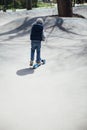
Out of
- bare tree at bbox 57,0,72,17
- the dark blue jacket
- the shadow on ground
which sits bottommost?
the shadow on ground

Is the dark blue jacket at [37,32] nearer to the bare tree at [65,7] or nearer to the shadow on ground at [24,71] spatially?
the shadow on ground at [24,71]

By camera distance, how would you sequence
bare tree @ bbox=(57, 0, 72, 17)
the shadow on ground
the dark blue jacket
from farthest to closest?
bare tree @ bbox=(57, 0, 72, 17) → the dark blue jacket → the shadow on ground

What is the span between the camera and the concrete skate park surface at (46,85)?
23.9 feet

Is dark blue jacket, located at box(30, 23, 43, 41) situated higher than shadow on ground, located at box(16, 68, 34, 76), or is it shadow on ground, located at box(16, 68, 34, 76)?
dark blue jacket, located at box(30, 23, 43, 41)

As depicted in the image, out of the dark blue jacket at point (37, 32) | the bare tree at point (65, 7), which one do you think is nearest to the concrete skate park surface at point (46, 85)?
the dark blue jacket at point (37, 32)

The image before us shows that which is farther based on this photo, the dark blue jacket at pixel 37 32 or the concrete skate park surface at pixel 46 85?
the dark blue jacket at pixel 37 32

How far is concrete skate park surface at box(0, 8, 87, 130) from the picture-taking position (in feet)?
23.9

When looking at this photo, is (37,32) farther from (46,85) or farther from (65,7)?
(65,7)

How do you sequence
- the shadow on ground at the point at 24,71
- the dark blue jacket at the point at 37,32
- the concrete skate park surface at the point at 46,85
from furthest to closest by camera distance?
the dark blue jacket at the point at 37,32
the shadow on ground at the point at 24,71
the concrete skate park surface at the point at 46,85

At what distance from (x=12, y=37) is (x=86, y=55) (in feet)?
20.7

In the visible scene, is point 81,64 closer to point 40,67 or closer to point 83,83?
point 40,67

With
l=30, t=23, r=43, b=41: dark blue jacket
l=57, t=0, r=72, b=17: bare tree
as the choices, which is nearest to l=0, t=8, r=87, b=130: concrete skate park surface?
l=30, t=23, r=43, b=41: dark blue jacket

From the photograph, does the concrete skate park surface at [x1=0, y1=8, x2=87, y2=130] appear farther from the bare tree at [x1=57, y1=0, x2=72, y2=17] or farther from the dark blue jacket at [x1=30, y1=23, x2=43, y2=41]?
the bare tree at [x1=57, y1=0, x2=72, y2=17]

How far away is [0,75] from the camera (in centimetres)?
1095
